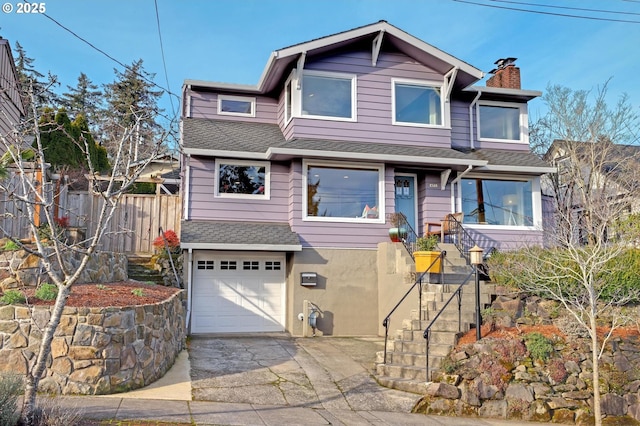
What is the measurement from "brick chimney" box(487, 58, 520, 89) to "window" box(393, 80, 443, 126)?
3199 millimetres

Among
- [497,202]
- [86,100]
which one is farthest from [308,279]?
[86,100]

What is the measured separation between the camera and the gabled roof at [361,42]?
502 inches

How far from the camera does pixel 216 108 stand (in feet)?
46.7

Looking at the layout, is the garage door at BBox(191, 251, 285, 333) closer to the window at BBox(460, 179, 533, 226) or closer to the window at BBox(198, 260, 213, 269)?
the window at BBox(198, 260, 213, 269)

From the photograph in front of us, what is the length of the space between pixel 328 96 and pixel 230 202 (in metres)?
3.86

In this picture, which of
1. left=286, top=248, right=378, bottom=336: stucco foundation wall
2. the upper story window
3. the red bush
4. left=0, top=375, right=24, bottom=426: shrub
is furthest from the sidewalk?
the upper story window

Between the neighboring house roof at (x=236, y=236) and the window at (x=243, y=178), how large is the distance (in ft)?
2.88

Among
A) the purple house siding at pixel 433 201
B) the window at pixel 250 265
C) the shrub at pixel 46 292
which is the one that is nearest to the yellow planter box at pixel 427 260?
the purple house siding at pixel 433 201

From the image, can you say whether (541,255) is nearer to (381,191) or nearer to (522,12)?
(381,191)

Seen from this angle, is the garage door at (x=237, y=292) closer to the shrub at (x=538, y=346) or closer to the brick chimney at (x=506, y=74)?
the shrub at (x=538, y=346)

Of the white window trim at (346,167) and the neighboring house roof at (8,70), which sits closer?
the white window trim at (346,167)

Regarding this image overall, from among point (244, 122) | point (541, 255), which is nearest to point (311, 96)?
point (244, 122)

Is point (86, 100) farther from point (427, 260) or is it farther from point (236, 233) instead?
point (427, 260)

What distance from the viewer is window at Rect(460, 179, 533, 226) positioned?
45.8 ft
